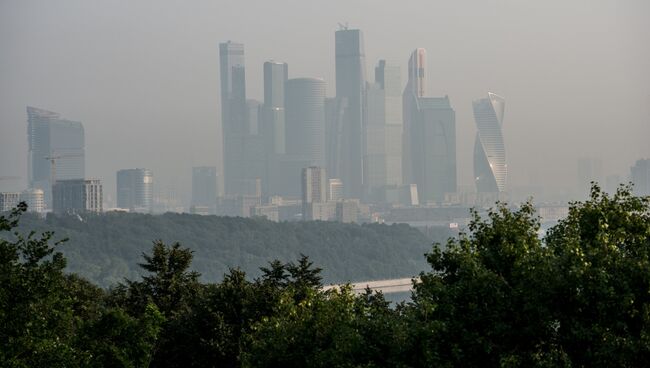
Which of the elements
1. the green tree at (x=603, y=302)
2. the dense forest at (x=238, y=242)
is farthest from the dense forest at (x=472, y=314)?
the dense forest at (x=238, y=242)

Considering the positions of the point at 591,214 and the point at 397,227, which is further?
the point at 397,227

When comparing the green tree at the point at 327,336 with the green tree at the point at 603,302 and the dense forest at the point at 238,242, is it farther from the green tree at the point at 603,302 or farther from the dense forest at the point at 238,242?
the dense forest at the point at 238,242

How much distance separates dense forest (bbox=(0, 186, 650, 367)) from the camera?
61.5 feet

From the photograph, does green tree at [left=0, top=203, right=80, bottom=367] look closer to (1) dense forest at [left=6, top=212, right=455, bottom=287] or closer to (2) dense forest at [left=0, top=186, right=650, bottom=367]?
(2) dense forest at [left=0, top=186, right=650, bottom=367]

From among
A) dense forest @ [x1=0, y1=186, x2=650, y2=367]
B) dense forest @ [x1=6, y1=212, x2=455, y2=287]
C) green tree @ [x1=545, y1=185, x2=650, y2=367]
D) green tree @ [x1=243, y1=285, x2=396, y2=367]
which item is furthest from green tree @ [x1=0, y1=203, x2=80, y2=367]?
dense forest @ [x1=6, y1=212, x2=455, y2=287]

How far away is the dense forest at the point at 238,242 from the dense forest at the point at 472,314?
418 feet

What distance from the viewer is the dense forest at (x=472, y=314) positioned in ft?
61.5

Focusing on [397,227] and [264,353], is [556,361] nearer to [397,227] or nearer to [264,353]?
[264,353]

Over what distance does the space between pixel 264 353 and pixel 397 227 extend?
174 m

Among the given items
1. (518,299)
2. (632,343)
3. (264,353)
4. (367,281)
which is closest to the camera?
(632,343)

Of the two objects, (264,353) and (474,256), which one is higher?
(474,256)

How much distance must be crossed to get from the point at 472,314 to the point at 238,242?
505 ft

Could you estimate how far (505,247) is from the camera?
20984 mm

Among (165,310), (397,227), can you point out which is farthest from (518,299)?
(397,227)
